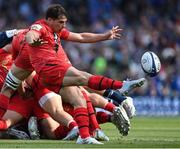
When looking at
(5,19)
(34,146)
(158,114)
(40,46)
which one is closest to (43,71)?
(40,46)

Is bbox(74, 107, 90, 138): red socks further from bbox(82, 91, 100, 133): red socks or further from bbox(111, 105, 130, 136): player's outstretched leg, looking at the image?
bbox(82, 91, 100, 133): red socks

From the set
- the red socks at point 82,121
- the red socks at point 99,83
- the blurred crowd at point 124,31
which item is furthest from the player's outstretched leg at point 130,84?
the blurred crowd at point 124,31

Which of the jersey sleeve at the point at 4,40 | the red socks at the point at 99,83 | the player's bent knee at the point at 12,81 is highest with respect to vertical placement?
the jersey sleeve at the point at 4,40

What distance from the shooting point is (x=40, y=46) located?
1234 cm

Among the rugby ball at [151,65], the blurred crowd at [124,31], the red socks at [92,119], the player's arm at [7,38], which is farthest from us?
the blurred crowd at [124,31]

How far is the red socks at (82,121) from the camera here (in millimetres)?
11643

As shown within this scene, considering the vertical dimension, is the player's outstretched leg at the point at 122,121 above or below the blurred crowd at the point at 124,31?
above

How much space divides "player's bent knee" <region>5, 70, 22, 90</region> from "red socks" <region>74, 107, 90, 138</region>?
1711 mm

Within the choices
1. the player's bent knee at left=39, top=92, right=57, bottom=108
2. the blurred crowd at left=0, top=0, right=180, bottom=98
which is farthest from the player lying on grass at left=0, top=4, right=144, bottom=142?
the blurred crowd at left=0, top=0, right=180, bottom=98

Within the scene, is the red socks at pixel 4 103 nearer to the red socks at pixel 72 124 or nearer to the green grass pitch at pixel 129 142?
the green grass pitch at pixel 129 142

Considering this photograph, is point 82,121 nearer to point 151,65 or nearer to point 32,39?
point 32,39

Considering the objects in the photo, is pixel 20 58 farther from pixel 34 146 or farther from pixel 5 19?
pixel 5 19

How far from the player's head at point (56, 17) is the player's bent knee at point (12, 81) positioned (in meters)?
1.07

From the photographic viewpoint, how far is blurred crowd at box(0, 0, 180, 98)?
24697 mm
